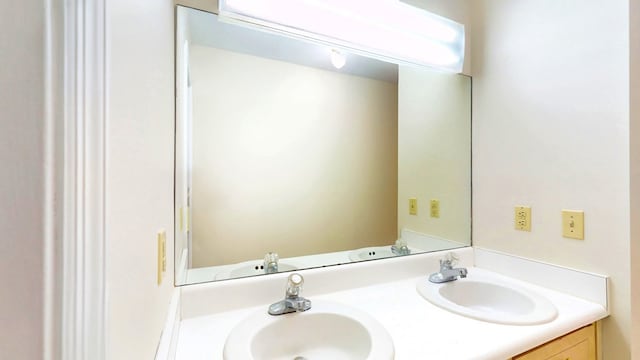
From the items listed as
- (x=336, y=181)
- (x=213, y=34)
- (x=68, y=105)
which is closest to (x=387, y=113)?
(x=336, y=181)

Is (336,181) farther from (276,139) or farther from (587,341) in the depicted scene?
(587,341)

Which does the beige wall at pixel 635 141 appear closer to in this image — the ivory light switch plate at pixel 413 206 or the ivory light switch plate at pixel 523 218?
the ivory light switch plate at pixel 523 218

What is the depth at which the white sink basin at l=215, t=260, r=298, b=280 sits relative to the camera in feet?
3.46

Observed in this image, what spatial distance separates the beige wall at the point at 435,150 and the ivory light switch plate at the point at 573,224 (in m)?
0.42

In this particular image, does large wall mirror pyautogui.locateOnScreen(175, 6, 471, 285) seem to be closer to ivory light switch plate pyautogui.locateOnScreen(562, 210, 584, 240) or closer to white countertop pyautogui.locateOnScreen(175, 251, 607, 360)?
white countertop pyautogui.locateOnScreen(175, 251, 607, 360)

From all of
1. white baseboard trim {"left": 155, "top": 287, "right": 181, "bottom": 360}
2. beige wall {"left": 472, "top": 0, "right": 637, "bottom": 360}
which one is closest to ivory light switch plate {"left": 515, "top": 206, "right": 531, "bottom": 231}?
beige wall {"left": 472, "top": 0, "right": 637, "bottom": 360}

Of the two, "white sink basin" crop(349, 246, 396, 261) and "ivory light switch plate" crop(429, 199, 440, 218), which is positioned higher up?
"ivory light switch plate" crop(429, 199, 440, 218)

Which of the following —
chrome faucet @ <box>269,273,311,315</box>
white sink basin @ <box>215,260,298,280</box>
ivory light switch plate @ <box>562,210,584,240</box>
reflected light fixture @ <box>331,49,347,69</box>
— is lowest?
chrome faucet @ <box>269,273,311,315</box>

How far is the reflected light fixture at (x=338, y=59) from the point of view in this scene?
1.31 m

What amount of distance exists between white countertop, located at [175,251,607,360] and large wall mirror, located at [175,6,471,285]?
141 mm

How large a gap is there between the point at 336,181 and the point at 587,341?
3.53ft

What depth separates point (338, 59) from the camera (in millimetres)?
1338

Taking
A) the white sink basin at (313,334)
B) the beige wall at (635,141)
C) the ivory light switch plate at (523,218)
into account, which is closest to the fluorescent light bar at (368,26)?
the beige wall at (635,141)

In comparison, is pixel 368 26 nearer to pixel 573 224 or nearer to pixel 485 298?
pixel 573 224
